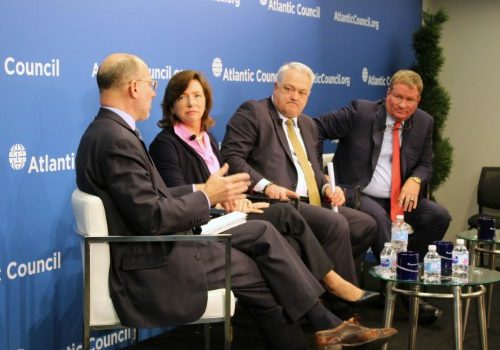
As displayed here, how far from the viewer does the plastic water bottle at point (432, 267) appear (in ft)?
12.4

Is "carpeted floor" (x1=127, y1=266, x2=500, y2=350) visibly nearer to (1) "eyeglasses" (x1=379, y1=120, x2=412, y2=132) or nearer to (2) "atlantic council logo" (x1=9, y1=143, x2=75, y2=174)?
(2) "atlantic council logo" (x1=9, y1=143, x2=75, y2=174)

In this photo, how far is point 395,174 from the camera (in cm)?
568

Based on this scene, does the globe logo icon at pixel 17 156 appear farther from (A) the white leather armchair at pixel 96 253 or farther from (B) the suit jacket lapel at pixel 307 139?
(B) the suit jacket lapel at pixel 307 139

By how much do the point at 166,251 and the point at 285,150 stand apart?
70.5 inches

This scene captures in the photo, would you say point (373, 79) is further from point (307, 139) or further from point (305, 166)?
point (305, 166)

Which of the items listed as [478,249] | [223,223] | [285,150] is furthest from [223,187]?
[478,249]

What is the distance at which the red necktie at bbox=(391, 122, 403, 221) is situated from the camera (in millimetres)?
5586

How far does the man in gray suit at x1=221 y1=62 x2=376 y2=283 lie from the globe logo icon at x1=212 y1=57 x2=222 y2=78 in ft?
1.05

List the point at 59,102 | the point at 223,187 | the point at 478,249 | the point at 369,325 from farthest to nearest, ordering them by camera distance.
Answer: the point at 369,325 < the point at 478,249 < the point at 59,102 < the point at 223,187

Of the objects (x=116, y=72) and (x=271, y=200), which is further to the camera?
(x=271, y=200)

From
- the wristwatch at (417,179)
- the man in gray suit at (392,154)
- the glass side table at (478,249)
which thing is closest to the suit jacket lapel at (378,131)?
the man in gray suit at (392,154)

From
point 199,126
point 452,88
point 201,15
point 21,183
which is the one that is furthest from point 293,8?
point 21,183

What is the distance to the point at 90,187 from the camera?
3.37 meters

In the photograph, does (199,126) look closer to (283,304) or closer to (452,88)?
(283,304)
